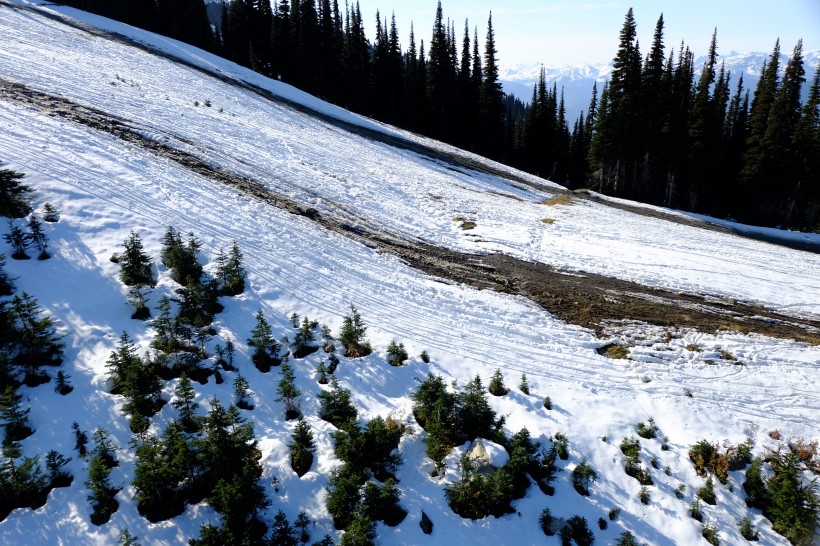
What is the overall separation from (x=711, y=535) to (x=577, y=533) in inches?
100

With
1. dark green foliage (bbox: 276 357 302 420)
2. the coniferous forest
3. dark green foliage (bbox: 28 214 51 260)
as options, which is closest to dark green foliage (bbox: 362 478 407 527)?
dark green foliage (bbox: 276 357 302 420)

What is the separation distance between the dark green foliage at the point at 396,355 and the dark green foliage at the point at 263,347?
2.79 m

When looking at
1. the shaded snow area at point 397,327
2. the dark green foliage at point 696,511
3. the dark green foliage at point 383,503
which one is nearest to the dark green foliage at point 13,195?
the shaded snow area at point 397,327

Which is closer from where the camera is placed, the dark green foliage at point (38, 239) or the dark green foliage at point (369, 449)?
the dark green foliage at point (369, 449)

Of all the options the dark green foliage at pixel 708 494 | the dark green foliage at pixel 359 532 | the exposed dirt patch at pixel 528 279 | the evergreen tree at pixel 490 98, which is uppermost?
the evergreen tree at pixel 490 98

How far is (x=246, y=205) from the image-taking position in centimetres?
1781

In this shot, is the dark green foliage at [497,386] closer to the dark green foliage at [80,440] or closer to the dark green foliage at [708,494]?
the dark green foliage at [708,494]

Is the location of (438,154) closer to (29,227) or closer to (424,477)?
(29,227)

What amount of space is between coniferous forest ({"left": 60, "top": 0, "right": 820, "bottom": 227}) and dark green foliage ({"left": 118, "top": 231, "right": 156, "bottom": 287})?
39914mm

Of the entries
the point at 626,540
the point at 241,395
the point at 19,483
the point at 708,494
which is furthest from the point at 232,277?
the point at 708,494

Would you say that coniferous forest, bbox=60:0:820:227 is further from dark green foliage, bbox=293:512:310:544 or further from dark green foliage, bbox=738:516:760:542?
dark green foliage, bbox=293:512:310:544

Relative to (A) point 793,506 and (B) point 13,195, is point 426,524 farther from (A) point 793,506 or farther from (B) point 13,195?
(B) point 13,195

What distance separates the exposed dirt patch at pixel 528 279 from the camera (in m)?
14.4

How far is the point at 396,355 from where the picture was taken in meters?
11.6
